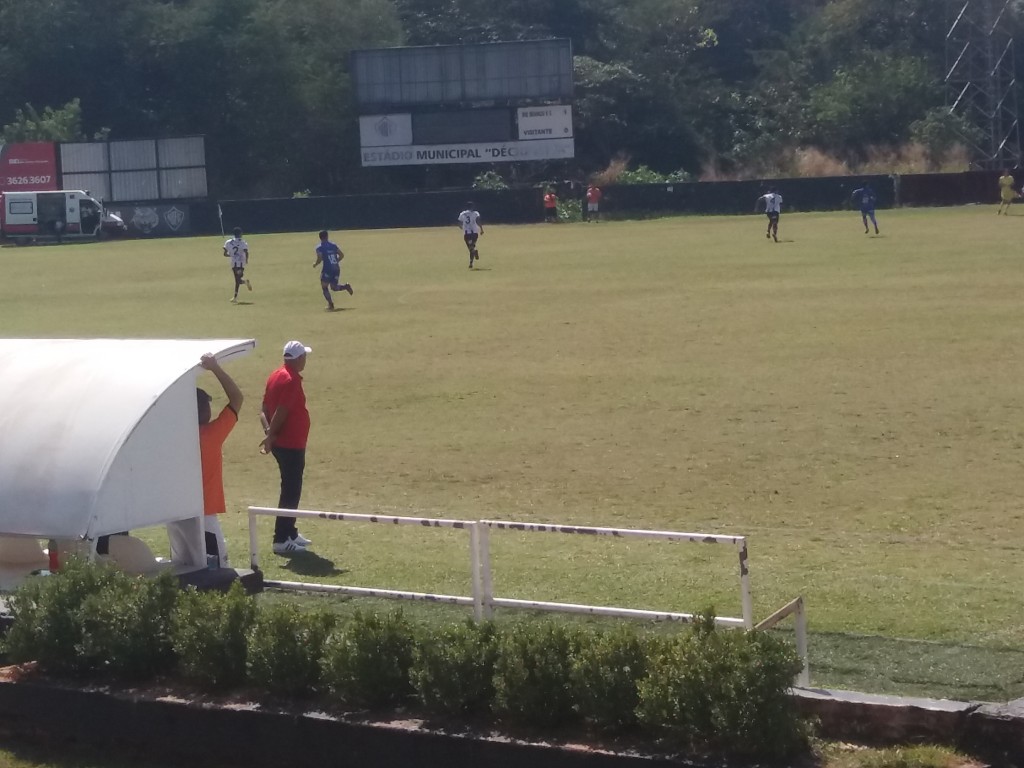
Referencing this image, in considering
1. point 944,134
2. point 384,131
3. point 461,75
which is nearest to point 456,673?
point 461,75

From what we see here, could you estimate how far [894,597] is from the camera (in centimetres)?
937

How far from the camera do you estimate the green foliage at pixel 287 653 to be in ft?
22.7

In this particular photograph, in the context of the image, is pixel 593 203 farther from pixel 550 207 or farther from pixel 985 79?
pixel 985 79

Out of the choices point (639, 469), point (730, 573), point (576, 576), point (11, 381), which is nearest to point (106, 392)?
point (11, 381)

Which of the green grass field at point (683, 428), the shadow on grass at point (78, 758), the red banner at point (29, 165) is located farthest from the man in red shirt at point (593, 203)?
the shadow on grass at point (78, 758)

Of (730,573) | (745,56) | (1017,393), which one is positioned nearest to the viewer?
(730,573)

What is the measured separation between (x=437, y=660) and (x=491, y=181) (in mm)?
63693

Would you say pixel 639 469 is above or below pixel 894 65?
below

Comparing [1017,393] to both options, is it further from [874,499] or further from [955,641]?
[955,641]

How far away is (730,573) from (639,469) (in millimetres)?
4215

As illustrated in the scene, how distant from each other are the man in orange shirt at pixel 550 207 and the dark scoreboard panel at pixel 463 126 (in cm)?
793

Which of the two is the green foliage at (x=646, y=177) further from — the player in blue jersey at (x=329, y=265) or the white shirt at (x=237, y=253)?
the player in blue jersey at (x=329, y=265)

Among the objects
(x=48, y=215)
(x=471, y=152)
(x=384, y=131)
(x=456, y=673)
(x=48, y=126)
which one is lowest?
(x=456, y=673)

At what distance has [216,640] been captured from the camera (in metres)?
7.11
